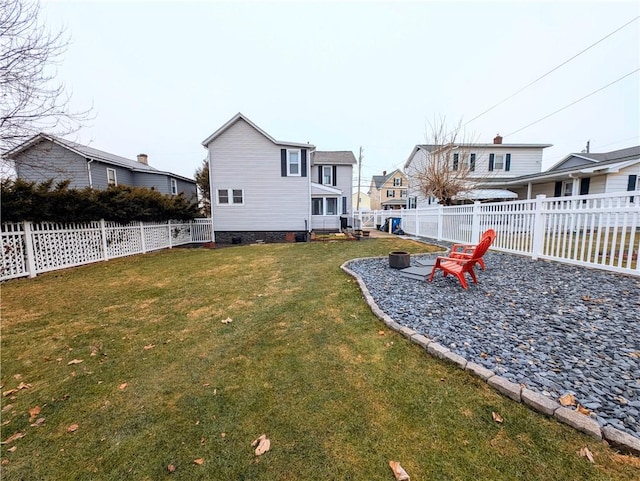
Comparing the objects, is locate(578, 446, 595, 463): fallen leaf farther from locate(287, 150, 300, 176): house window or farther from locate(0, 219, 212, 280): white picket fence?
locate(287, 150, 300, 176): house window

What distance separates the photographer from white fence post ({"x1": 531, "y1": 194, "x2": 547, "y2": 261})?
623 cm

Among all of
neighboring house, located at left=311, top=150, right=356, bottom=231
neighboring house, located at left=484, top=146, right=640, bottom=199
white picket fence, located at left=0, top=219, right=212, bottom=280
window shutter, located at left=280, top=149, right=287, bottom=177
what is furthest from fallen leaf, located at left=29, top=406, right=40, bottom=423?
neighboring house, located at left=484, top=146, right=640, bottom=199

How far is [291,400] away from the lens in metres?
2.32

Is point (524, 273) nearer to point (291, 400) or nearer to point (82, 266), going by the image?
point (291, 400)

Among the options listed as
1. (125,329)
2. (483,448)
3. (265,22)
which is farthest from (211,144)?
(483,448)

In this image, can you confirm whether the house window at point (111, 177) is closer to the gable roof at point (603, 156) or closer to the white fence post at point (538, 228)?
the white fence post at point (538, 228)

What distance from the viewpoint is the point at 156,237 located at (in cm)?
1301

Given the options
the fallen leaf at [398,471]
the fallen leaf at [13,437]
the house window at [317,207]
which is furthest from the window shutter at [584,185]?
the fallen leaf at [13,437]

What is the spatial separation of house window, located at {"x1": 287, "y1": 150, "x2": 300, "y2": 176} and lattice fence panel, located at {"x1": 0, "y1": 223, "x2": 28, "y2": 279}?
11.5 metres

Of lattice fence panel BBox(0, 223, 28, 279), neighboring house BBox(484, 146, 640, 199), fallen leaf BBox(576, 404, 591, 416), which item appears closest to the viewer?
fallen leaf BBox(576, 404, 591, 416)

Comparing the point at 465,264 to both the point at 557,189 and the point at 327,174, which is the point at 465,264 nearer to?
the point at 557,189

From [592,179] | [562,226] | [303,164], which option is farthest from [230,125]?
[592,179]

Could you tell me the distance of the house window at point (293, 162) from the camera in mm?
15922

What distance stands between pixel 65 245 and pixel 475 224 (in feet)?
43.0
